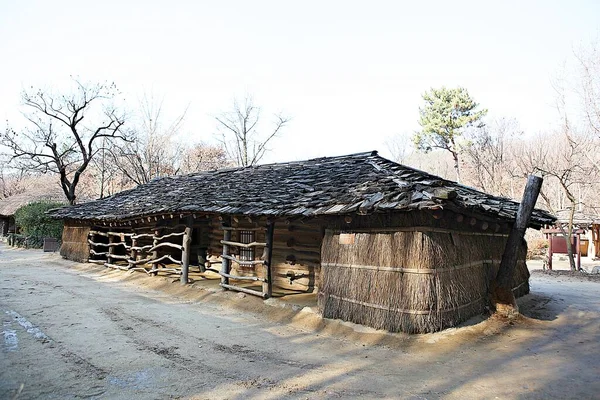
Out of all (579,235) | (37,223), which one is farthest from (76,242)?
(579,235)

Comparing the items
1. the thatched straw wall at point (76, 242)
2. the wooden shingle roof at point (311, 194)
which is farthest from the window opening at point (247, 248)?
the thatched straw wall at point (76, 242)

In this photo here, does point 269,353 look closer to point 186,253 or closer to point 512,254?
point 512,254

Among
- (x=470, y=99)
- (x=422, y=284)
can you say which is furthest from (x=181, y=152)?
(x=422, y=284)

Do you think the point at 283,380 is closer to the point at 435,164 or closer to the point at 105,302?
the point at 105,302

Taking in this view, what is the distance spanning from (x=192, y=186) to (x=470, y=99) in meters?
23.6

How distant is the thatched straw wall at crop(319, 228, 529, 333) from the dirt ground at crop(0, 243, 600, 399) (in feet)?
0.86

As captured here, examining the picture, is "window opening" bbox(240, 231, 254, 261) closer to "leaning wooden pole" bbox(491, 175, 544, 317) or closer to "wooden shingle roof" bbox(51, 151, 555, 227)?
"wooden shingle roof" bbox(51, 151, 555, 227)

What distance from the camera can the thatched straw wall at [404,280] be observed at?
21.1ft

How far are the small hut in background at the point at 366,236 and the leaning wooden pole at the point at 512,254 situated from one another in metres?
0.29

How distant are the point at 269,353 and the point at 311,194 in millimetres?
3867

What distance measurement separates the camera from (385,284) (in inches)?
263

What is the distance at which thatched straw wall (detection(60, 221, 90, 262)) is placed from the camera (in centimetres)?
1708

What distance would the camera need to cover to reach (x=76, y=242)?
17.7 m

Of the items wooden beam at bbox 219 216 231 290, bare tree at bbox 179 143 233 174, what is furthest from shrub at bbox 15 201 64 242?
wooden beam at bbox 219 216 231 290
